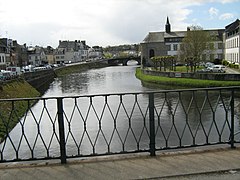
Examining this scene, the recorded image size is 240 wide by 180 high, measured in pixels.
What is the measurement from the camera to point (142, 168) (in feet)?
14.8

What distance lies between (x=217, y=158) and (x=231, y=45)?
64128 mm

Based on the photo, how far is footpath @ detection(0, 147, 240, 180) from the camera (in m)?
4.27

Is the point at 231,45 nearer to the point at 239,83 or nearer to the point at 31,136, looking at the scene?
the point at 239,83

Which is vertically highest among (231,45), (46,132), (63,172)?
(231,45)

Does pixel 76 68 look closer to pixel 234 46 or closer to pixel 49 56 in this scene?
pixel 49 56

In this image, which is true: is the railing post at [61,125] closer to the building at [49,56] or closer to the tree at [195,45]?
the tree at [195,45]

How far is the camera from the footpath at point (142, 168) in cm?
427

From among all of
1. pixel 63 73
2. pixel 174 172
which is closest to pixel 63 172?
pixel 174 172

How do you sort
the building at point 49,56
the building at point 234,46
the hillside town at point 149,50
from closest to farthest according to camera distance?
1. the building at point 234,46
2. the hillside town at point 149,50
3. the building at point 49,56

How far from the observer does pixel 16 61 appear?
7875cm

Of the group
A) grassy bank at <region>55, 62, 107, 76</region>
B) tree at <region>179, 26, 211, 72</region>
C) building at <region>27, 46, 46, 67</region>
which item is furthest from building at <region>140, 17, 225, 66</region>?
building at <region>27, 46, 46, 67</region>

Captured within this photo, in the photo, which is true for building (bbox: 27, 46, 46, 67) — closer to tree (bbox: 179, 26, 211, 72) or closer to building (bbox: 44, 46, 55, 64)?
building (bbox: 44, 46, 55, 64)

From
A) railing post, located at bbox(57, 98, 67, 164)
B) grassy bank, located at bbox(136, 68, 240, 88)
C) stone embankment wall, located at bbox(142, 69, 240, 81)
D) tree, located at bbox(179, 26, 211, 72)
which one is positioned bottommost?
grassy bank, located at bbox(136, 68, 240, 88)

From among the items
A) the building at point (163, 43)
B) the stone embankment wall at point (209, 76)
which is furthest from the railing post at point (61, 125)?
the building at point (163, 43)
